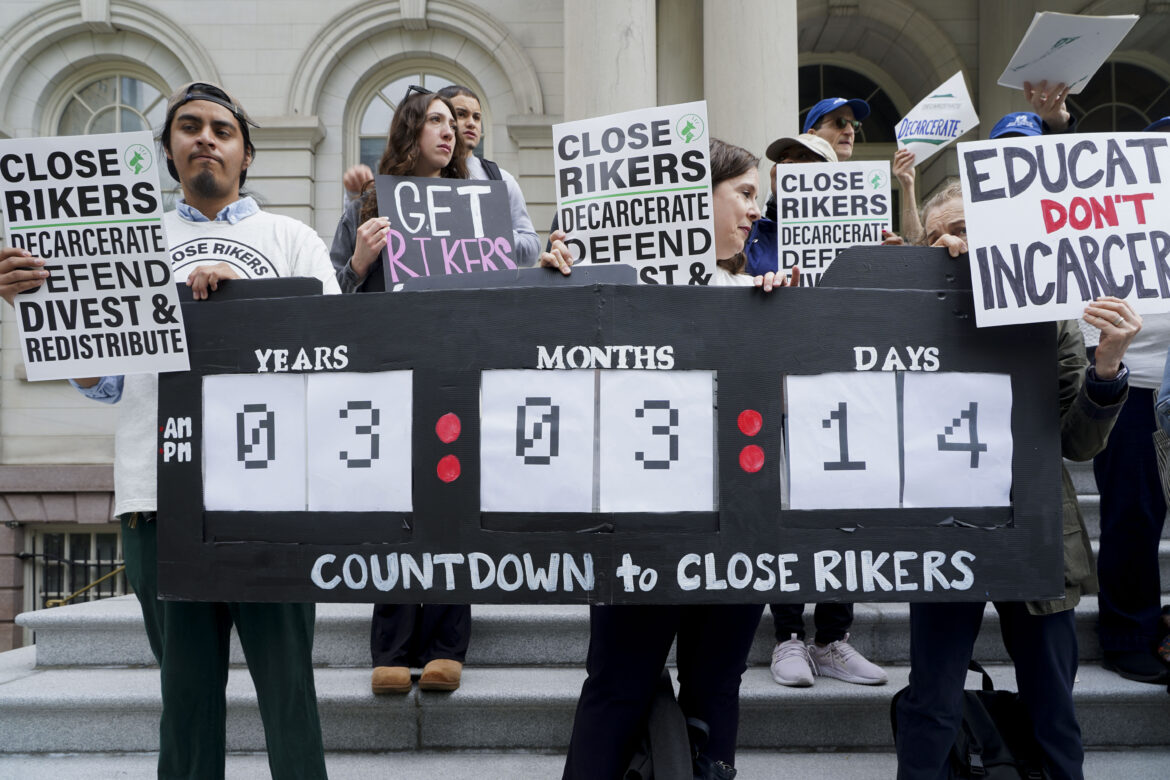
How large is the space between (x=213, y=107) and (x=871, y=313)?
1.82 metres

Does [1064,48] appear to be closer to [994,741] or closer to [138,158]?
[994,741]

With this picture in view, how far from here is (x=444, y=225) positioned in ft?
10.6

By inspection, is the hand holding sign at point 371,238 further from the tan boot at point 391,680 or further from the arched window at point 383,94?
the arched window at point 383,94

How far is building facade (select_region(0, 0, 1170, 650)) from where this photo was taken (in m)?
10.2

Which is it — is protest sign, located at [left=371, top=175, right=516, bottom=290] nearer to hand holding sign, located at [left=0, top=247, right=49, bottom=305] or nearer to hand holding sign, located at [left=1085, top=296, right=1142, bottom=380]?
hand holding sign, located at [left=0, top=247, right=49, bottom=305]

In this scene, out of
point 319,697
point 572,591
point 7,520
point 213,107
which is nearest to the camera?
point 572,591

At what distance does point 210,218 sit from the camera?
2.78 meters

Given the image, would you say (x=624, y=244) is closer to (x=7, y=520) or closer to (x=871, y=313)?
(x=871, y=313)

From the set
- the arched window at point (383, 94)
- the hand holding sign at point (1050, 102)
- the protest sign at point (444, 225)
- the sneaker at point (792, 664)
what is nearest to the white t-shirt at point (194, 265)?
the protest sign at point (444, 225)

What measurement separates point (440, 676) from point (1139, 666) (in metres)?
2.74

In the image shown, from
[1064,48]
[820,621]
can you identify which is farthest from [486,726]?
[1064,48]

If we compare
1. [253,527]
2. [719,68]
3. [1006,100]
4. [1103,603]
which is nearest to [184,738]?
[253,527]

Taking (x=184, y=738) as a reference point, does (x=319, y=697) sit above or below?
below

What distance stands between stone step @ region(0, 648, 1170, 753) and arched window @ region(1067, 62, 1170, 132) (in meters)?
8.84
